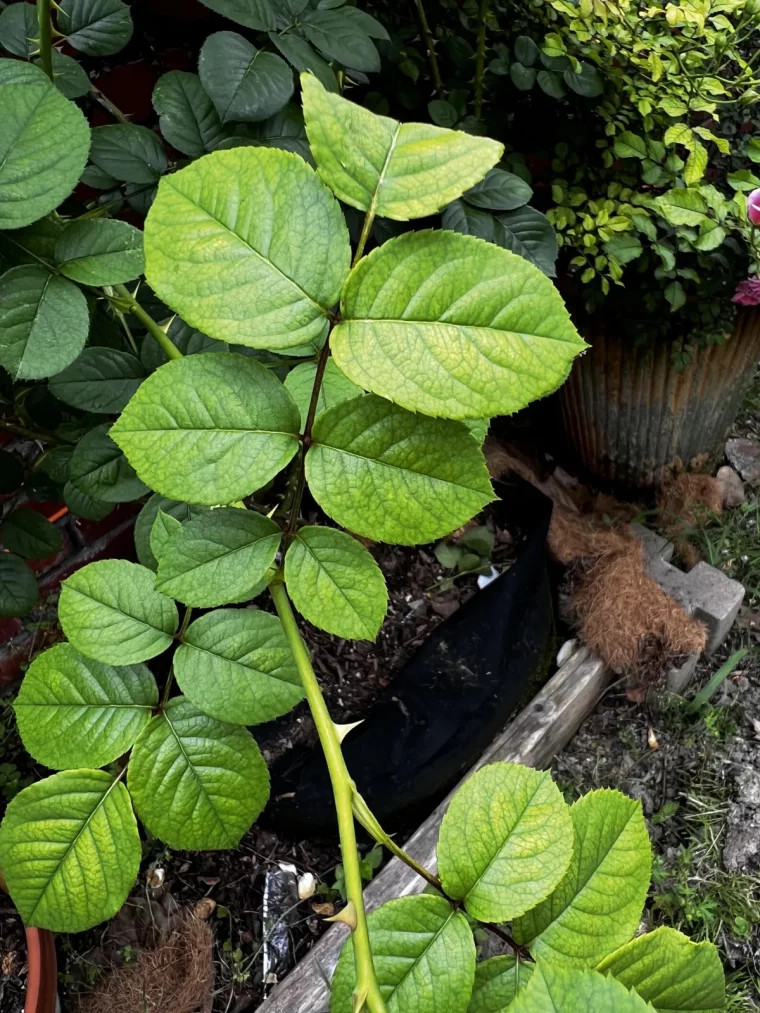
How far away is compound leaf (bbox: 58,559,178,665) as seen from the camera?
0.70 meters

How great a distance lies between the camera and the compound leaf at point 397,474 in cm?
50

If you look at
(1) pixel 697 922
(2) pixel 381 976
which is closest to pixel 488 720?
(1) pixel 697 922

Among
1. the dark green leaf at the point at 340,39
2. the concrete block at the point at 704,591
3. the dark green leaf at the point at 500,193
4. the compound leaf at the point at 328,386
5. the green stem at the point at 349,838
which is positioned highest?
the dark green leaf at the point at 340,39

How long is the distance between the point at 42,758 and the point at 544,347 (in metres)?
0.56

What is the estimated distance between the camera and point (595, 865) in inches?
20.3

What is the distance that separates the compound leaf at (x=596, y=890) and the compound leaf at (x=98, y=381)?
23.7 inches

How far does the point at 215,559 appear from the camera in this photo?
583 millimetres

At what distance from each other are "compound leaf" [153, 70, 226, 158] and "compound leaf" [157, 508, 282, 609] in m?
0.47

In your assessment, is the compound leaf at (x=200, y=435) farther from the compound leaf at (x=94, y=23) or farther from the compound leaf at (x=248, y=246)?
the compound leaf at (x=94, y=23)

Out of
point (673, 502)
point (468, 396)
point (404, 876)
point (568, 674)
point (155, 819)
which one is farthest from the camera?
point (673, 502)

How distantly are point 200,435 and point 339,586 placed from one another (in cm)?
15

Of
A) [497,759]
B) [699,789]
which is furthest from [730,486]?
[497,759]

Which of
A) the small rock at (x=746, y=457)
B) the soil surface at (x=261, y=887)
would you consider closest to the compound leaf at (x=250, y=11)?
the soil surface at (x=261, y=887)

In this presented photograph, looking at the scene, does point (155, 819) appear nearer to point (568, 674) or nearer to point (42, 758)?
point (42, 758)
